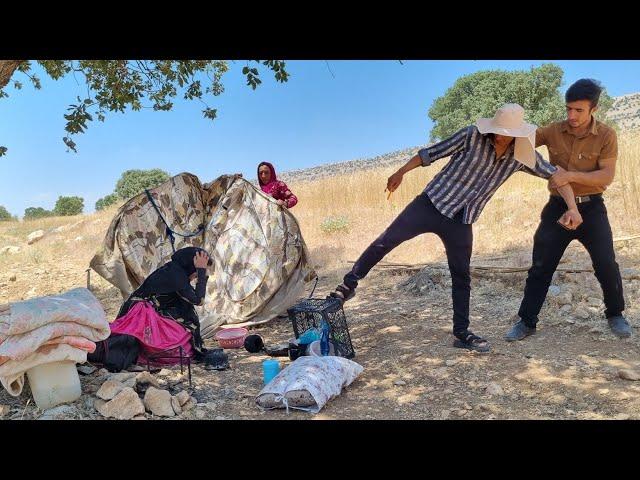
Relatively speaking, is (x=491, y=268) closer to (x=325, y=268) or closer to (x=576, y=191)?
(x=576, y=191)

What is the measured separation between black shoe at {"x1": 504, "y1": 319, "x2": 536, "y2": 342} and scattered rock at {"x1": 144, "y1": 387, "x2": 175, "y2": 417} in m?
2.88

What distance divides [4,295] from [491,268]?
26.3 feet

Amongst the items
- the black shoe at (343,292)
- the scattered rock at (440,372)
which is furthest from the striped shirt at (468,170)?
the scattered rock at (440,372)

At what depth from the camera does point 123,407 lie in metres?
3.39

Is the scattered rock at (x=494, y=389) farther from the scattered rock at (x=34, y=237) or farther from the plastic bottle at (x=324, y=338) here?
the scattered rock at (x=34, y=237)

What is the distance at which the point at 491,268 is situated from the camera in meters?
6.70

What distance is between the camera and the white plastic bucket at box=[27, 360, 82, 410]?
340 cm

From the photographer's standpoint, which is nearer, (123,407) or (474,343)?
(123,407)

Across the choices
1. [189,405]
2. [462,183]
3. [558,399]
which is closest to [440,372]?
[558,399]

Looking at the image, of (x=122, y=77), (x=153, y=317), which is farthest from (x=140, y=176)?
(x=153, y=317)

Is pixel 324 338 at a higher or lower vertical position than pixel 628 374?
higher

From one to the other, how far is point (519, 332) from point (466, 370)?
0.88 m

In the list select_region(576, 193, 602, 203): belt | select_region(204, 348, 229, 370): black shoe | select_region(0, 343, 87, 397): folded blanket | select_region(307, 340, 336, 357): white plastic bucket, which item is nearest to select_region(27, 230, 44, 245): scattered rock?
select_region(204, 348, 229, 370): black shoe

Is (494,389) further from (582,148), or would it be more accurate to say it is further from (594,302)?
(594,302)
